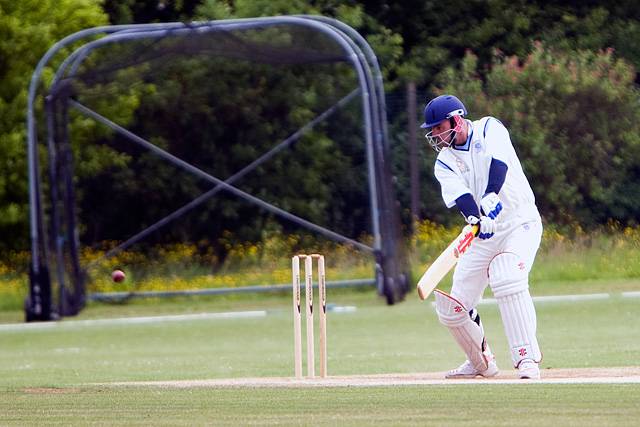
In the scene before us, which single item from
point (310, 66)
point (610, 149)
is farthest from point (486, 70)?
point (310, 66)

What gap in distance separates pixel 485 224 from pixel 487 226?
2cm

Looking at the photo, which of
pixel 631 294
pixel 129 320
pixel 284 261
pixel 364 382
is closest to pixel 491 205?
pixel 364 382

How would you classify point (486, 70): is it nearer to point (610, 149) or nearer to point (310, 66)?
point (610, 149)

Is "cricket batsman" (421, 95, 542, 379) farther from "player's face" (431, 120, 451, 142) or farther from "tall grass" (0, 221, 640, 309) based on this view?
"tall grass" (0, 221, 640, 309)

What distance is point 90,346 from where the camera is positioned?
51.1 ft

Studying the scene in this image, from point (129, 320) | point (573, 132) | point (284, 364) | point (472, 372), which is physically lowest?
point (129, 320)

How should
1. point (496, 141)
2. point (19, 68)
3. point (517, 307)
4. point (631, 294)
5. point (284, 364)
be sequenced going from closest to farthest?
point (517, 307)
point (496, 141)
point (284, 364)
point (631, 294)
point (19, 68)

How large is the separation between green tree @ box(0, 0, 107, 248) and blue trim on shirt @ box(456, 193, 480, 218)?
15169 mm

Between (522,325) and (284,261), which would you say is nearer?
(522,325)

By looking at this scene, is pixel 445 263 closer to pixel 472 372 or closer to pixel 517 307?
pixel 517 307

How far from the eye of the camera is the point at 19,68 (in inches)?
951

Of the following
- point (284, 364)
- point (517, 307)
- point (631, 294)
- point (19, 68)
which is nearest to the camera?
point (517, 307)

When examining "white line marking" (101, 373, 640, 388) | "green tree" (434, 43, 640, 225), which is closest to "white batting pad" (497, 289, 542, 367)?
"white line marking" (101, 373, 640, 388)

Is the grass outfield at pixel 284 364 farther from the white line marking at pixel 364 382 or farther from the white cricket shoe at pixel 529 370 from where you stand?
the white cricket shoe at pixel 529 370
